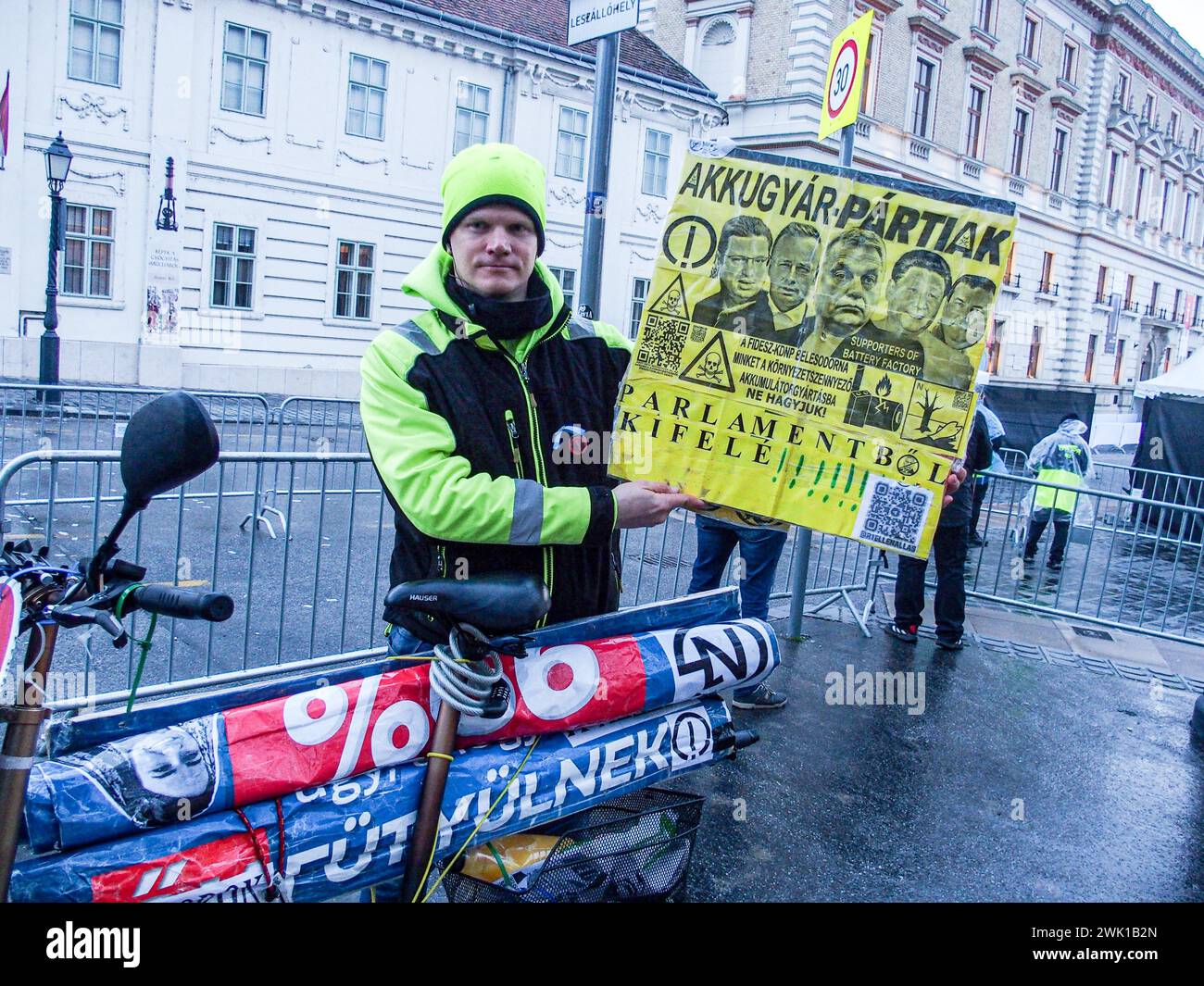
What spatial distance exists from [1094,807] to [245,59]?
22.5 m

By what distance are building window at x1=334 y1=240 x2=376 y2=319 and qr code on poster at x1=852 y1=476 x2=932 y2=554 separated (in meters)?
23.0

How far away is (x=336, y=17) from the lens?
22375 millimetres

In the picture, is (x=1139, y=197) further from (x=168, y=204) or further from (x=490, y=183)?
(x=490, y=183)

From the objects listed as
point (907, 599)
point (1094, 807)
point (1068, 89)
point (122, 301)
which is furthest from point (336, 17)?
point (1068, 89)

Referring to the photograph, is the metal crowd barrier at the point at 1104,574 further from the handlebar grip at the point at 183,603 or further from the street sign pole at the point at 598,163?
the handlebar grip at the point at 183,603

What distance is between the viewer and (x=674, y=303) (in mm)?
2703

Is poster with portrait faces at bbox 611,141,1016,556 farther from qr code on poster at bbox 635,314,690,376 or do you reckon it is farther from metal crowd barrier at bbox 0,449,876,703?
metal crowd barrier at bbox 0,449,876,703

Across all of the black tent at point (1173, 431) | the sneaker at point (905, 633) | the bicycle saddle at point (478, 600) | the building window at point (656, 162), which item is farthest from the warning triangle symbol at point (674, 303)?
the building window at point (656, 162)

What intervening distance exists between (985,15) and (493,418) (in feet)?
138

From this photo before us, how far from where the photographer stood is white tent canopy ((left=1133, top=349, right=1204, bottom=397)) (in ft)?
55.6

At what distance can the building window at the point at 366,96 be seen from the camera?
23172 mm

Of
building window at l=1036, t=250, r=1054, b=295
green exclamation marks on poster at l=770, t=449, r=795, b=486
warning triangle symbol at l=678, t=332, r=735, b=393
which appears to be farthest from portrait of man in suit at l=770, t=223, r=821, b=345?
building window at l=1036, t=250, r=1054, b=295

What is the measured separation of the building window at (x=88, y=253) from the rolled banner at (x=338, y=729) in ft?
69.6

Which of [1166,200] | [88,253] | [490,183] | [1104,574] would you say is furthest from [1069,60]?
[490,183]
